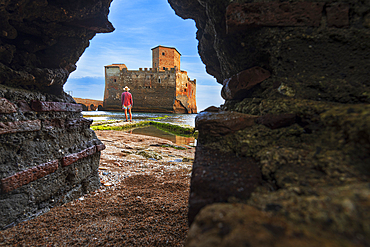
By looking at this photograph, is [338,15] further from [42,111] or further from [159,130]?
[159,130]

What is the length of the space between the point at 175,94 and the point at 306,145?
99.5 feet

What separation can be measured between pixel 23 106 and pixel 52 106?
0.31m

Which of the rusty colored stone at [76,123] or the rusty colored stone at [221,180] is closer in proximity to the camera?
the rusty colored stone at [221,180]

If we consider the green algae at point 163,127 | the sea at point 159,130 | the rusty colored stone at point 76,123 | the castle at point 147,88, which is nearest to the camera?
the rusty colored stone at point 76,123

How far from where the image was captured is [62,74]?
269cm

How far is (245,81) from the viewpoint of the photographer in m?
1.58

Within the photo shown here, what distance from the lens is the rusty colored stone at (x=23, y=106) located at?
194 cm

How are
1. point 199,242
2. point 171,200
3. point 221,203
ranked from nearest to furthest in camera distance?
point 199,242
point 221,203
point 171,200

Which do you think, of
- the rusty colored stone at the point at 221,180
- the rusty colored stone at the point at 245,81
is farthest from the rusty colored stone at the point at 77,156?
the rusty colored stone at the point at 245,81

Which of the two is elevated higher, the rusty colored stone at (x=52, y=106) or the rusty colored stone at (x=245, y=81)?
the rusty colored stone at (x=245, y=81)

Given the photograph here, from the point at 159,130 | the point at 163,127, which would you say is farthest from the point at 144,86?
the point at 159,130

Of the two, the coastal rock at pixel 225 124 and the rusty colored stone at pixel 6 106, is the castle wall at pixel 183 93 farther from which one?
the coastal rock at pixel 225 124

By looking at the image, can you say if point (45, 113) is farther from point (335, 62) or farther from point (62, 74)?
point (335, 62)

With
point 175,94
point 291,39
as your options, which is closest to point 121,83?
point 175,94
